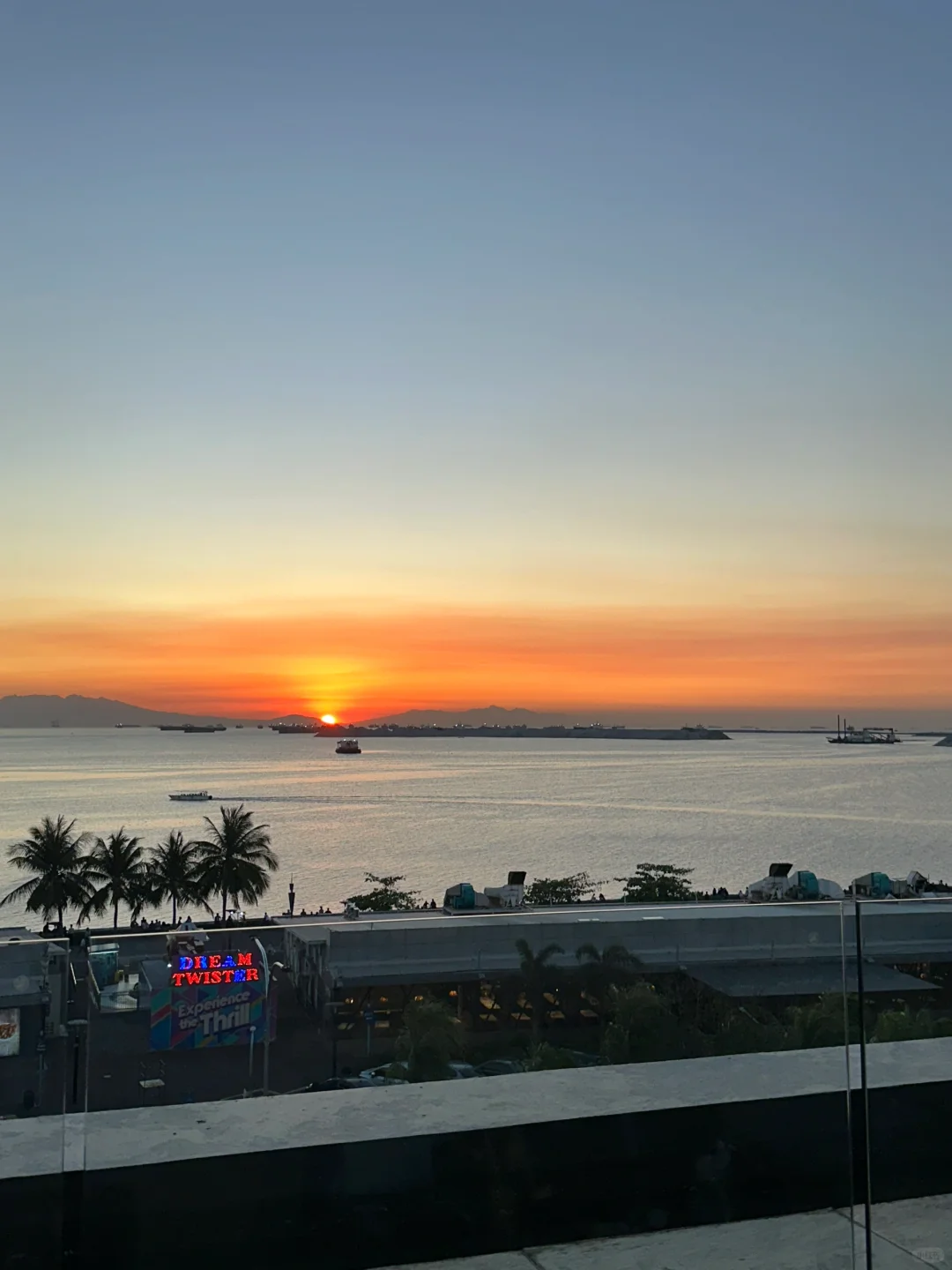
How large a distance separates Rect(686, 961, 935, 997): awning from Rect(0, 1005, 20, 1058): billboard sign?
175 cm

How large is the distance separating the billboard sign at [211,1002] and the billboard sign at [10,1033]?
328mm

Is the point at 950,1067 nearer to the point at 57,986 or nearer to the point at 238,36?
the point at 57,986

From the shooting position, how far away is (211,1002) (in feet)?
9.01

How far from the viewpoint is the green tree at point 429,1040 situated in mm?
2873

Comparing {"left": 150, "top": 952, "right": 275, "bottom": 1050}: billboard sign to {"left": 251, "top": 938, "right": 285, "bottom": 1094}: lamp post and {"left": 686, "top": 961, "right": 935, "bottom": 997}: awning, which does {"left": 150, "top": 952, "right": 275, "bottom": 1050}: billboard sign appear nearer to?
{"left": 251, "top": 938, "right": 285, "bottom": 1094}: lamp post

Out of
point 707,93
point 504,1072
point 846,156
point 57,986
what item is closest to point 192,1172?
point 57,986

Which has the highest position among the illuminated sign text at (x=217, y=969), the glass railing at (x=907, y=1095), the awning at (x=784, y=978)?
the illuminated sign text at (x=217, y=969)

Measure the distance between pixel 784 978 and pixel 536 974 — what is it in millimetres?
738

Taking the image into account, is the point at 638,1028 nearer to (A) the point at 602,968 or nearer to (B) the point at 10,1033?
(A) the point at 602,968

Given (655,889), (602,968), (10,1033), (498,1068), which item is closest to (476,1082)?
(498,1068)

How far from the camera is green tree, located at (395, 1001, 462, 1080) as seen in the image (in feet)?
9.43

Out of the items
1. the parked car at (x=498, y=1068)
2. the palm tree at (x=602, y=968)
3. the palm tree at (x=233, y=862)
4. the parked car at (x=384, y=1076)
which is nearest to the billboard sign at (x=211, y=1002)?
the parked car at (x=384, y=1076)

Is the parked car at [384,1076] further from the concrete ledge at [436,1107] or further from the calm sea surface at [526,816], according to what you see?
the calm sea surface at [526,816]

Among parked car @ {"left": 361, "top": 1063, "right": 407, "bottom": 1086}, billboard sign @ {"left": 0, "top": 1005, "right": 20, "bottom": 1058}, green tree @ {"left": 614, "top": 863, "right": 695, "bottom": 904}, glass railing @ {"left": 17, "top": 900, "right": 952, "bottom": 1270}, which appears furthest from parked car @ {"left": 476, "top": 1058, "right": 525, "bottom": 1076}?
green tree @ {"left": 614, "top": 863, "right": 695, "bottom": 904}
